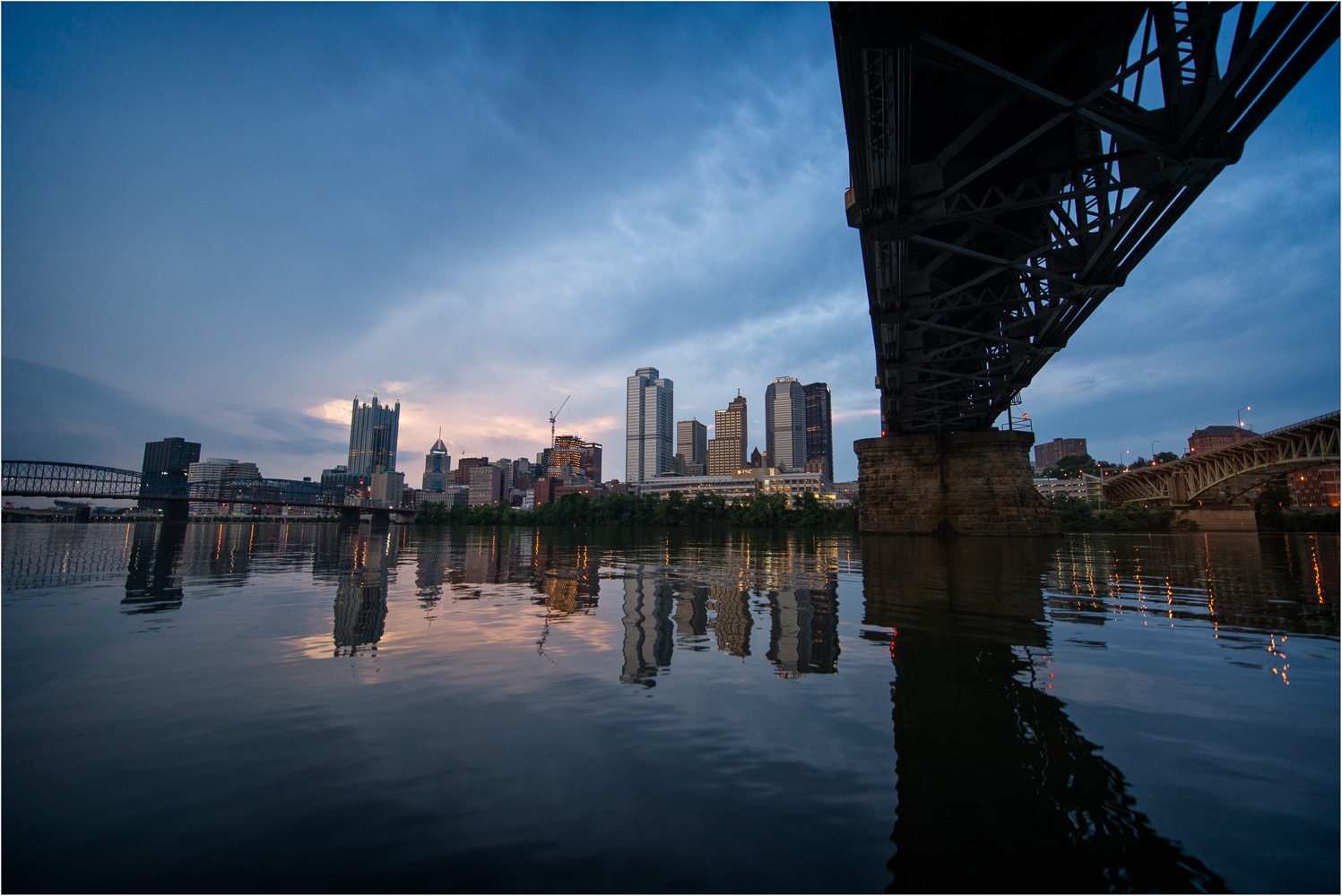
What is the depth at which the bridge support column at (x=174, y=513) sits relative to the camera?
266 ft

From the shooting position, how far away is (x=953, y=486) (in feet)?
137

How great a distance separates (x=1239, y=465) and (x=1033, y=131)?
233 ft

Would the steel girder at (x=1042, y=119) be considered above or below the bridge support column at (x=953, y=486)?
above

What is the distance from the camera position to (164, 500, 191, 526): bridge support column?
266 feet

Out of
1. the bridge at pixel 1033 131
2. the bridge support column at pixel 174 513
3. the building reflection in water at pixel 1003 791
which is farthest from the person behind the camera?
the bridge support column at pixel 174 513

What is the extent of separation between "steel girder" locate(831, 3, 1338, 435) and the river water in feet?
34.1

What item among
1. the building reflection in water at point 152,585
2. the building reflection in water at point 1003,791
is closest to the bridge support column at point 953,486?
the building reflection in water at point 1003,791

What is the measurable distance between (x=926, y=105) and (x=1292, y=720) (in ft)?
54.4

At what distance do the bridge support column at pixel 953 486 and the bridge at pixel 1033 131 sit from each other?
51.0ft

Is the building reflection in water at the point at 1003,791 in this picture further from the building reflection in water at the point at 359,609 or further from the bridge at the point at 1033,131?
the bridge at the point at 1033,131

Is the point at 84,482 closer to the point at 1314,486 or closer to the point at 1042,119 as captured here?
the point at 1042,119

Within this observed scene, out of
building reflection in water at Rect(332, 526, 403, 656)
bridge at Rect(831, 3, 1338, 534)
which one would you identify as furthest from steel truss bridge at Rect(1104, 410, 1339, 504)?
building reflection in water at Rect(332, 526, 403, 656)

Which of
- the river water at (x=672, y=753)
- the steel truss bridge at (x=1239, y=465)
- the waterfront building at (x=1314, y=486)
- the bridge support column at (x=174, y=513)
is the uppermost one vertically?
the waterfront building at (x=1314, y=486)

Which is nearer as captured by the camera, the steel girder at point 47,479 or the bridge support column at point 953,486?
the bridge support column at point 953,486
